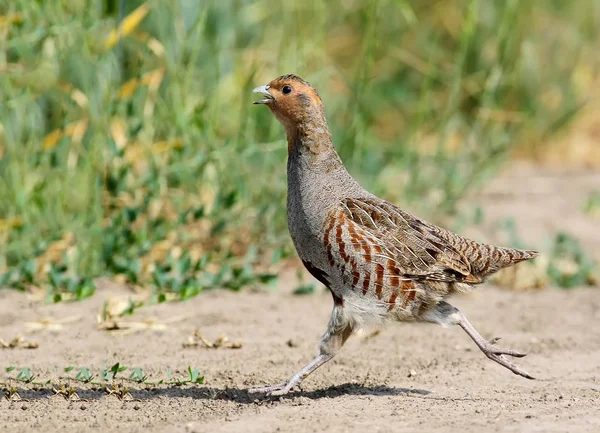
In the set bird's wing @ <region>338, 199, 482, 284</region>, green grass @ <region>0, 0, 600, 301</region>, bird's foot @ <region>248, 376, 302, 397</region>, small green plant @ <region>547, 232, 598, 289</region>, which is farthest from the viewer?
small green plant @ <region>547, 232, 598, 289</region>

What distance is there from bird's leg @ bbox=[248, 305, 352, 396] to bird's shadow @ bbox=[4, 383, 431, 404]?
40 mm

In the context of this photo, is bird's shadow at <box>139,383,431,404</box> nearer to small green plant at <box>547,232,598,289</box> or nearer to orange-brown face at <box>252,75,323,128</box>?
orange-brown face at <box>252,75,323,128</box>

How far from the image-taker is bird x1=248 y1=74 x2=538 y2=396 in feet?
14.6

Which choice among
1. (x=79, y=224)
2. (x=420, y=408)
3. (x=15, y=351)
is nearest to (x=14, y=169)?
(x=79, y=224)

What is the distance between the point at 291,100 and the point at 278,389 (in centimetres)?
138

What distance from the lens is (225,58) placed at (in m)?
8.54

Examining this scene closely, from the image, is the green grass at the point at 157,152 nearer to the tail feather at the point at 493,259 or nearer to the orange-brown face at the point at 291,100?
the orange-brown face at the point at 291,100

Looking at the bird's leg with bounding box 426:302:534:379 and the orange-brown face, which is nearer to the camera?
the bird's leg with bounding box 426:302:534:379

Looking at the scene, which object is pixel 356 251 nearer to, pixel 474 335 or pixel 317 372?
pixel 474 335

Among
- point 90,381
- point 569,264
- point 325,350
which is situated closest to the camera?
point 90,381

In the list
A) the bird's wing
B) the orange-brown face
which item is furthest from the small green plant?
the orange-brown face

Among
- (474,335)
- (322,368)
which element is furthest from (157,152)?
(474,335)

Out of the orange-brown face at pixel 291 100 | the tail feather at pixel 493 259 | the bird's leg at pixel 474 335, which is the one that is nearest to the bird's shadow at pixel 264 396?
the bird's leg at pixel 474 335

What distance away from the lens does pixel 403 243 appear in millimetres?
4594
